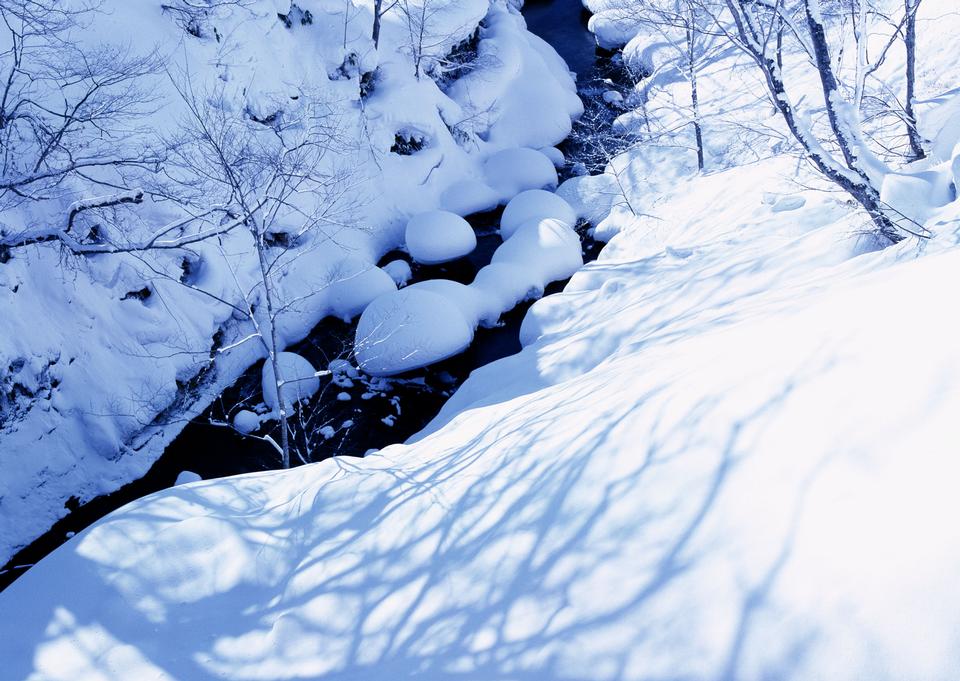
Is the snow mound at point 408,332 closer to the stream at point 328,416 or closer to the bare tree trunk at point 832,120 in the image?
the stream at point 328,416

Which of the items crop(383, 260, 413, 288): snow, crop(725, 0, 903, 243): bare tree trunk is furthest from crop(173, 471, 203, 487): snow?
crop(725, 0, 903, 243): bare tree trunk

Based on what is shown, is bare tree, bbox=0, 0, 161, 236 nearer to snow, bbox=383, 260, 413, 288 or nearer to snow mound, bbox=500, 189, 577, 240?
snow, bbox=383, 260, 413, 288

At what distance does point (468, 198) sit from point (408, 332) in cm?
637

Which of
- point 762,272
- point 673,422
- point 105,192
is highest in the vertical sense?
point 105,192

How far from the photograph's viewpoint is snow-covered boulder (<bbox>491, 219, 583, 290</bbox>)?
14.0m

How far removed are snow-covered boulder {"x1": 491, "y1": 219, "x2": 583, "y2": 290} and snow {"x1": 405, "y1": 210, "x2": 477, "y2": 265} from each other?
1.24 m

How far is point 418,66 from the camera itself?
61.3 ft

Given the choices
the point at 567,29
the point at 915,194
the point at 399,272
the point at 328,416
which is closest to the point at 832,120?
the point at 915,194

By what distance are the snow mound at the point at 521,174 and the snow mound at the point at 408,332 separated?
627 centimetres

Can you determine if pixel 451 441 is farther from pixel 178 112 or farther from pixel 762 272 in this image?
pixel 178 112

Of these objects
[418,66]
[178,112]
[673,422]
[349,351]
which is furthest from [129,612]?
[418,66]

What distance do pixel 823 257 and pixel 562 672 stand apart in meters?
6.31

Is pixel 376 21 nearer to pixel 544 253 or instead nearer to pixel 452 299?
pixel 544 253

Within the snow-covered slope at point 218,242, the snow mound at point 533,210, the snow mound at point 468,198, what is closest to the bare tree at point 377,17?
the snow-covered slope at point 218,242
